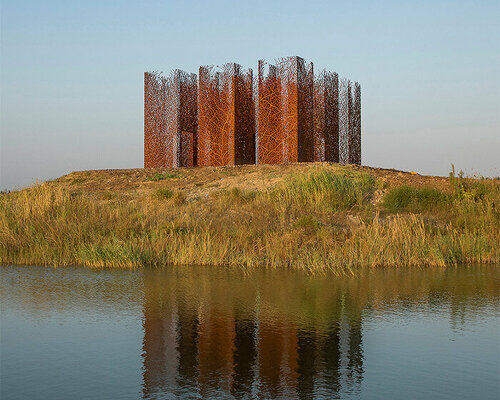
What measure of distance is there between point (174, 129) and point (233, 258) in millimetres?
18303

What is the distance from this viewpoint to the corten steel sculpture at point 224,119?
86.3ft

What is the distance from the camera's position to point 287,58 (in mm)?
24531

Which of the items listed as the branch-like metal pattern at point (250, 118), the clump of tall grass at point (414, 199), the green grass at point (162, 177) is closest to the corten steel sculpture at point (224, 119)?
the branch-like metal pattern at point (250, 118)

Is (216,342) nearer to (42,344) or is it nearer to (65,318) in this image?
(42,344)

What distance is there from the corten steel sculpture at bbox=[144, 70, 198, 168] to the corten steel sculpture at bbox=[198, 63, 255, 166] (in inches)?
85.2

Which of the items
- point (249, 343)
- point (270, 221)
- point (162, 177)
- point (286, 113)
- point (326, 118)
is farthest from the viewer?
point (326, 118)

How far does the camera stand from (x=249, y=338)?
5.48 meters

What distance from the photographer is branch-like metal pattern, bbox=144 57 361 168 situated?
80.8ft

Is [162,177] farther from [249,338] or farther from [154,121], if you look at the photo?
[249,338]

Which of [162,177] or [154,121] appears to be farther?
[154,121]

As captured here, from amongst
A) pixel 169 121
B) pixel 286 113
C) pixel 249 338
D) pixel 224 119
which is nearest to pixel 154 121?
pixel 169 121

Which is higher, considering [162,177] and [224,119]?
[224,119]

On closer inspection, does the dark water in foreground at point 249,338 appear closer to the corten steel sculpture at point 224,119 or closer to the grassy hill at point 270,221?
the grassy hill at point 270,221

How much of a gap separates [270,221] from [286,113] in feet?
36.1
